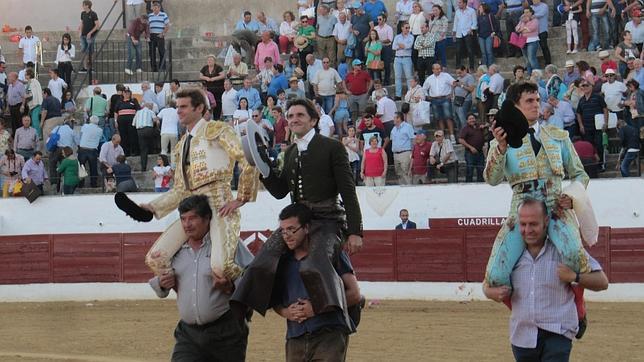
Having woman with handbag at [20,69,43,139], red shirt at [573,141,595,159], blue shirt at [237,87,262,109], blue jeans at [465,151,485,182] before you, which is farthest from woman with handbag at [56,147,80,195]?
red shirt at [573,141,595,159]

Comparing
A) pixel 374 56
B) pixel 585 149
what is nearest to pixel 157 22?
pixel 374 56

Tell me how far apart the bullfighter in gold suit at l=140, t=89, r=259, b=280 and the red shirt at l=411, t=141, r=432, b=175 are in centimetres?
1019

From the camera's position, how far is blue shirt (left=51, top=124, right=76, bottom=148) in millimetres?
20781

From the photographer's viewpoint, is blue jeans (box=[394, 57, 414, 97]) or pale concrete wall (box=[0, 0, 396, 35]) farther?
pale concrete wall (box=[0, 0, 396, 35])

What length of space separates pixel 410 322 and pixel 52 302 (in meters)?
6.40

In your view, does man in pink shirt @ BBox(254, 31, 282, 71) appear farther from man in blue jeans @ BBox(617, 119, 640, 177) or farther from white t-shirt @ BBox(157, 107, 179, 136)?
man in blue jeans @ BBox(617, 119, 640, 177)

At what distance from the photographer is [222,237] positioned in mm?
7496

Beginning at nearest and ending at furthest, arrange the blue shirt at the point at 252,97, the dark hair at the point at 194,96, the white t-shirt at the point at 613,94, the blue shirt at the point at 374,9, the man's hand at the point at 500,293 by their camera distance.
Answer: the man's hand at the point at 500,293 → the dark hair at the point at 194,96 → the white t-shirt at the point at 613,94 → the blue shirt at the point at 252,97 → the blue shirt at the point at 374,9

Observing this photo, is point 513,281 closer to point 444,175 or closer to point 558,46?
point 444,175

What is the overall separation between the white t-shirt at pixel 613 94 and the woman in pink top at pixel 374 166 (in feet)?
9.71

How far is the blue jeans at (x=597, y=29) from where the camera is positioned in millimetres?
19484

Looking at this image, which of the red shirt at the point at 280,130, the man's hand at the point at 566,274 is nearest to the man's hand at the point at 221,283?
the man's hand at the point at 566,274

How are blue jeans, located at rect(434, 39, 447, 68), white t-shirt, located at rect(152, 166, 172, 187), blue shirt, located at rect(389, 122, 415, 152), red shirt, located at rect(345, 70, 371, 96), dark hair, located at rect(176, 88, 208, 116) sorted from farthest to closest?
blue jeans, located at rect(434, 39, 447, 68) < red shirt, located at rect(345, 70, 371, 96) < white t-shirt, located at rect(152, 166, 172, 187) < blue shirt, located at rect(389, 122, 415, 152) < dark hair, located at rect(176, 88, 208, 116)

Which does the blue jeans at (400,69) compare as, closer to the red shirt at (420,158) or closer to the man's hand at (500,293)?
the red shirt at (420,158)
